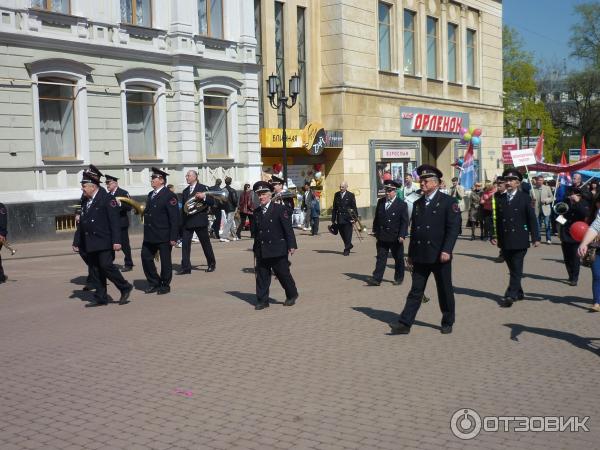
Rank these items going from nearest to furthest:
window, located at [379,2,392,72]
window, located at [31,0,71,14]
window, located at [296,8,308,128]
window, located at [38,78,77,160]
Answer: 1. window, located at [31,0,71,14]
2. window, located at [38,78,77,160]
3. window, located at [296,8,308,128]
4. window, located at [379,2,392,72]

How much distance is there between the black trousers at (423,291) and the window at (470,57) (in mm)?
35758

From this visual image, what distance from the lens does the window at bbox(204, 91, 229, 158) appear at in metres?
27.2

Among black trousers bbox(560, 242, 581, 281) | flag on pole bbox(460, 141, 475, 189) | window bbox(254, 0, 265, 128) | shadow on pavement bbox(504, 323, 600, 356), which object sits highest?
window bbox(254, 0, 265, 128)

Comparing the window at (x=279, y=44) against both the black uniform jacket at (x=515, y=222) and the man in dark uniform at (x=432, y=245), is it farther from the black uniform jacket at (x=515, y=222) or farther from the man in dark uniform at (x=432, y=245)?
the man in dark uniform at (x=432, y=245)

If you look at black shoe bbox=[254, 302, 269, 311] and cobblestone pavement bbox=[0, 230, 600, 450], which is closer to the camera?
cobblestone pavement bbox=[0, 230, 600, 450]

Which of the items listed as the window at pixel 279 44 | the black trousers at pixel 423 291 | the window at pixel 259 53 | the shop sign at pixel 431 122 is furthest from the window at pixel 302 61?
the black trousers at pixel 423 291

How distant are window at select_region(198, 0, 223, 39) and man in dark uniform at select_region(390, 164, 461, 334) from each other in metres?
19.2

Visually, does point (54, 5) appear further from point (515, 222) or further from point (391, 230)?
point (515, 222)

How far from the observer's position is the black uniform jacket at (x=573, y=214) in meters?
12.4

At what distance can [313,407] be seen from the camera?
6121mm

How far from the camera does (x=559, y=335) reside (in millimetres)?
8734

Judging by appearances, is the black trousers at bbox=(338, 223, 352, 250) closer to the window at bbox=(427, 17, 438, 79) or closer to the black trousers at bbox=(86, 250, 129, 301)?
the black trousers at bbox=(86, 250, 129, 301)

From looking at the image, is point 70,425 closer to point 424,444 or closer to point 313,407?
point 313,407

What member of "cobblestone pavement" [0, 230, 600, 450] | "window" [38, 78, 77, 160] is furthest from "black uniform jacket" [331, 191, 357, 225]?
"window" [38, 78, 77, 160]
